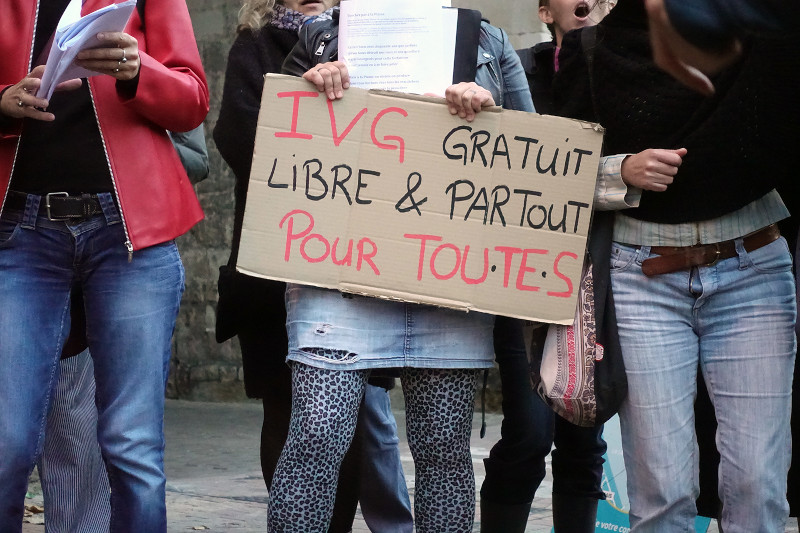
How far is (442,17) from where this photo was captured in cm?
310

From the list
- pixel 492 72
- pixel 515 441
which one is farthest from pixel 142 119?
pixel 515 441

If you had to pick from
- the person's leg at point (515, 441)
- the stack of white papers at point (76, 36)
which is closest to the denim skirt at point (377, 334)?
the person's leg at point (515, 441)

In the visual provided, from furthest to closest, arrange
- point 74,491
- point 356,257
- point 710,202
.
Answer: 1. point 74,491
2. point 356,257
3. point 710,202

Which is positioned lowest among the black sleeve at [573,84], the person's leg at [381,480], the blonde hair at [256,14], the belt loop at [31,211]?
the person's leg at [381,480]

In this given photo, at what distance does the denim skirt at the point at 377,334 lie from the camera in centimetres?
306

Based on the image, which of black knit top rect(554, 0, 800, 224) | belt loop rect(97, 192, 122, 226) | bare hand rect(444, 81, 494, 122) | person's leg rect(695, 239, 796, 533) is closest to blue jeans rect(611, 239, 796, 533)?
person's leg rect(695, 239, 796, 533)

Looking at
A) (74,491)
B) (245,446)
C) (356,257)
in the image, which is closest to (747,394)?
(356,257)

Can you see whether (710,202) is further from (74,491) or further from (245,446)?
(245,446)

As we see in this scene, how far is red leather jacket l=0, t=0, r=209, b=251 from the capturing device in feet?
9.85

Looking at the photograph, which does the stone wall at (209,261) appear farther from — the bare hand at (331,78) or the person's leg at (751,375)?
the person's leg at (751,375)

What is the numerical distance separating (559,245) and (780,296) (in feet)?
1.73

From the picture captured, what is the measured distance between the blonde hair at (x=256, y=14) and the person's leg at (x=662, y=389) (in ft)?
4.56

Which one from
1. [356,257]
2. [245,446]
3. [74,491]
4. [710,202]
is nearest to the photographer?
[710,202]

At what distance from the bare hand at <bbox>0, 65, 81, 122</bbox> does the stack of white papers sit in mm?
22
